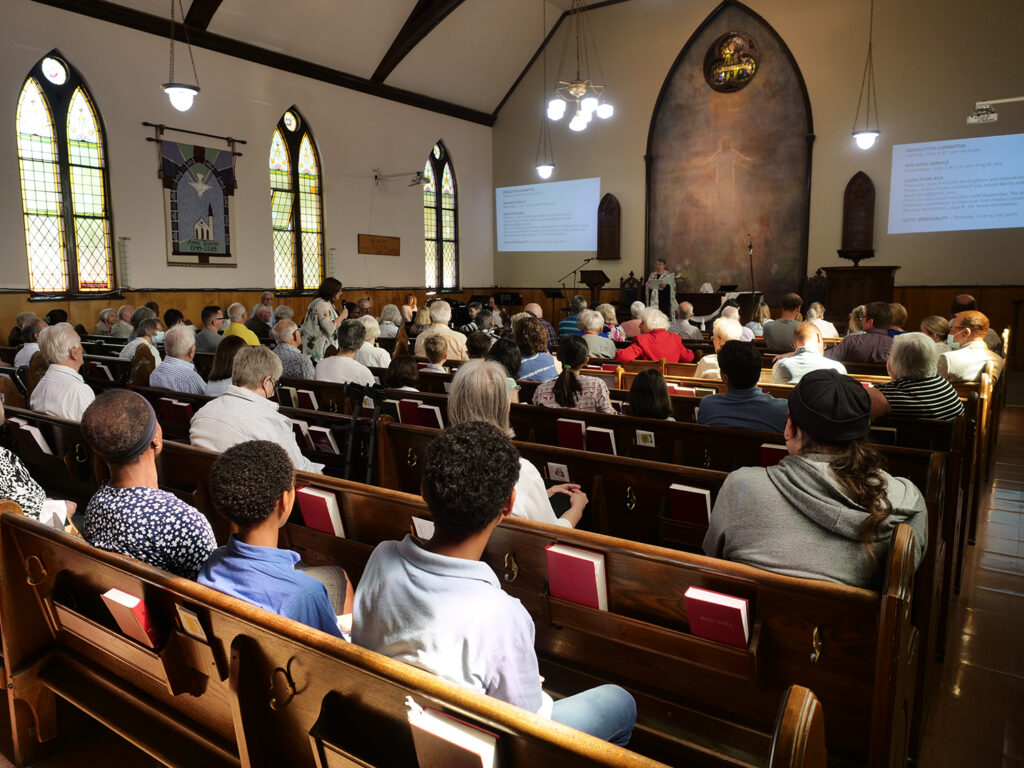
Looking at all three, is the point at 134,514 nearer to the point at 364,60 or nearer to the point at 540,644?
the point at 540,644

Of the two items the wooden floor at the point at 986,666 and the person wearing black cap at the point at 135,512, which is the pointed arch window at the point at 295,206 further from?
the wooden floor at the point at 986,666

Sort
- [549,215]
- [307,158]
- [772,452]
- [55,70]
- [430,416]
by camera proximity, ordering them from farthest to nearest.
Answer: [549,215] < [307,158] < [55,70] < [430,416] < [772,452]

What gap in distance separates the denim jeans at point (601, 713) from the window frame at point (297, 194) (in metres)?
11.5

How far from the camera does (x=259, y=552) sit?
1518 mm

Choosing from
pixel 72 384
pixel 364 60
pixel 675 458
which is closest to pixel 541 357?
pixel 675 458

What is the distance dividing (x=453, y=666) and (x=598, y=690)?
1.51 feet

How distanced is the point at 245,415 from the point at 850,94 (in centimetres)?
1187

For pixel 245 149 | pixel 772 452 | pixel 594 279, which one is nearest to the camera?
pixel 772 452

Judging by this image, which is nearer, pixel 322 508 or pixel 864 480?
pixel 864 480

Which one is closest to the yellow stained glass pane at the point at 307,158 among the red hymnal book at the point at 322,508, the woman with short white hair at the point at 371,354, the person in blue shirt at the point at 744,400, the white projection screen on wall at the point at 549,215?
the white projection screen on wall at the point at 549,215

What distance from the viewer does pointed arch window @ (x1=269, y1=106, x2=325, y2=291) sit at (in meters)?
12.0

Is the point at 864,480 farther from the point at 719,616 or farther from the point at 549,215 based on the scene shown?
the point at 549,215

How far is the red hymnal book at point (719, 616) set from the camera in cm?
152

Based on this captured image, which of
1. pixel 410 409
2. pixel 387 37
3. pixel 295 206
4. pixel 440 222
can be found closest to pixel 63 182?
pixel 295 206
